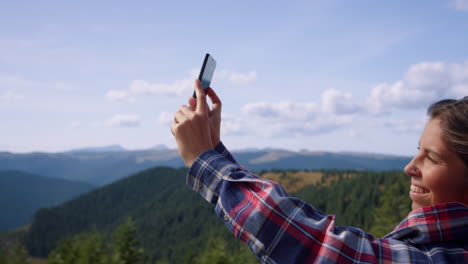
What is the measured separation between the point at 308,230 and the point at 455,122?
759 millimetres

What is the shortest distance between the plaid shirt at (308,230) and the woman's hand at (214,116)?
0.38 m

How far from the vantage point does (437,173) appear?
143 centimetres

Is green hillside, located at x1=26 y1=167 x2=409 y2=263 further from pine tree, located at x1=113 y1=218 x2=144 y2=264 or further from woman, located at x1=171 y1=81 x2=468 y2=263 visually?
woman, located at x1=171 y1=81 x2=468 y2=263

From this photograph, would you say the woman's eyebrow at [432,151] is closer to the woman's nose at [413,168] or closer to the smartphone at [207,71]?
the woman's nose at [413,168]

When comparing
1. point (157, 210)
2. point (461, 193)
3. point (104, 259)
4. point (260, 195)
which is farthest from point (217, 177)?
point (157, 210)

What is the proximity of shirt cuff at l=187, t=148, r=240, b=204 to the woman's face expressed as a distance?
0.77 metres

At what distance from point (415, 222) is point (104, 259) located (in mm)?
46249

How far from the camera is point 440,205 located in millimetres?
1351

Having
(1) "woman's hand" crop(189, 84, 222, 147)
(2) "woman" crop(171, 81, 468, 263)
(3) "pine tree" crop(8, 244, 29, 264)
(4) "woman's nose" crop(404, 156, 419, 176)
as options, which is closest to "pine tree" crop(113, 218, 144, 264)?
(3) "pine tree" crop(8, 244, 29, 264)

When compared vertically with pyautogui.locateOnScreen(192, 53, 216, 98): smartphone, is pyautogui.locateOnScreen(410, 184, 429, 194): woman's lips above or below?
below

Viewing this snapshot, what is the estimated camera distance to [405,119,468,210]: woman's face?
1.41 meters

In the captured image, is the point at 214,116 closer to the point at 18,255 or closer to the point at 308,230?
the point at 308,230

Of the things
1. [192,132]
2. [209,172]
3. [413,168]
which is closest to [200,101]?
[192,132]

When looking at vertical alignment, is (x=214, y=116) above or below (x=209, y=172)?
above
